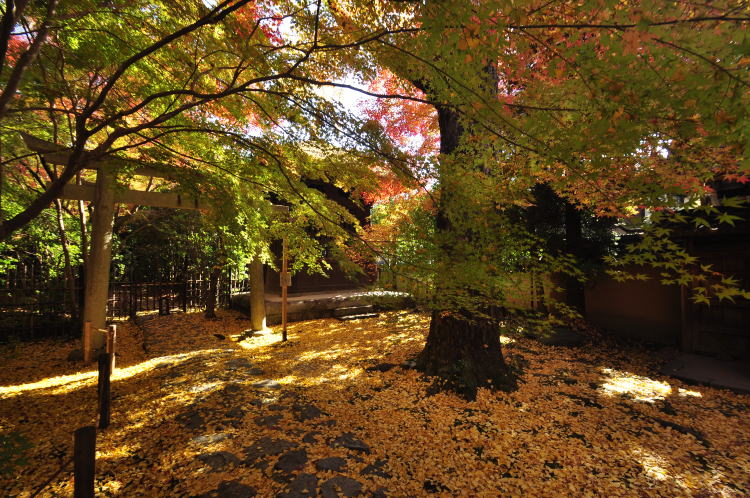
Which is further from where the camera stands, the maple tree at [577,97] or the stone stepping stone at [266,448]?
the stone stepping stone at [266,448]


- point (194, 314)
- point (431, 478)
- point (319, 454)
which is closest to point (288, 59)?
point (319, 454)

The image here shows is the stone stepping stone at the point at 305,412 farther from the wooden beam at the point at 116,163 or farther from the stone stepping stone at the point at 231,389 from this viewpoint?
the wooden beam at the point at 116,163

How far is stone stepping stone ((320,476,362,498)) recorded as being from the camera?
123 inches

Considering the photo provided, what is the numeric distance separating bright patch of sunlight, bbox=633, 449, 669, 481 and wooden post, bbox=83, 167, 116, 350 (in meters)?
9.52

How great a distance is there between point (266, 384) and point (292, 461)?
2.31 meters

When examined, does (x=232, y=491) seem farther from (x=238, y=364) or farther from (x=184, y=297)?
(x=184, y=297)

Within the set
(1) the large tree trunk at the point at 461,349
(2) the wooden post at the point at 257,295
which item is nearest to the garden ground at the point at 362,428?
(1) the large tree trunk at the point at 461,349

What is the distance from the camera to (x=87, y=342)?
260 inches

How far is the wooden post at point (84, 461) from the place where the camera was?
88.4 inches

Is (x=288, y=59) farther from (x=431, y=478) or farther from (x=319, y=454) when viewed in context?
(x=431, y=478)

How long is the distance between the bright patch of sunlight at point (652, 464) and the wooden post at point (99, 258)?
952 cm

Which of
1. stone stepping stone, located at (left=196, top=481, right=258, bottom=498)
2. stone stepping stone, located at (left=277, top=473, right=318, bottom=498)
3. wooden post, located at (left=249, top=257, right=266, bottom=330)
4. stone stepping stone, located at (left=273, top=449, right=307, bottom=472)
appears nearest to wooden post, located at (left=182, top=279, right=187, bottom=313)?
wooden post, located at (left=249, top=257, right=266, bottom=330)

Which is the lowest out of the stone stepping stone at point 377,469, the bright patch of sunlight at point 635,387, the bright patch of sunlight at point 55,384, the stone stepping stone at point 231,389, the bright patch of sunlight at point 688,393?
the bright patch of sunlight at point 688,393

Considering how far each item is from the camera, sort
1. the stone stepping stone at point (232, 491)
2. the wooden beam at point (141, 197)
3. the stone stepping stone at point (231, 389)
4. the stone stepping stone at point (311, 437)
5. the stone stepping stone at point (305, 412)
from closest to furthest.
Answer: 1. the stone stepping stone at point (232, 491)
2. the stone stepping stone at point (311, 437)
3. the stone stepping stone at point (305, 412)
4. the stone stepping stone at point (231, 389)
5. the wooden beam at point (141, 197)
